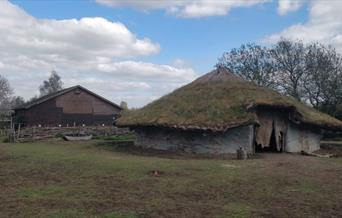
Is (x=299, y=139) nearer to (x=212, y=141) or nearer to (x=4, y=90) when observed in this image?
(x=212, y=141)

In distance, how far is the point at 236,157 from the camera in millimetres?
23922

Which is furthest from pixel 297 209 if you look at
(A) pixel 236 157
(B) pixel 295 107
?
(B) pixel 295 107

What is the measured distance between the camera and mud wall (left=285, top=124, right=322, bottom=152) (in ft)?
91.1

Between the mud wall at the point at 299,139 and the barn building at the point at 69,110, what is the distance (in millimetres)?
25034

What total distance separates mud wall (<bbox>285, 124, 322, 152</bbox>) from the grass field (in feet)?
24.7

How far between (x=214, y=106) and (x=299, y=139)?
5673mm

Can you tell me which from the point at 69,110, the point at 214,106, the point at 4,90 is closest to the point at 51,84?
the point at 4,90

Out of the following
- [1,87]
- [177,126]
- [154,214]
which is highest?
[1,87]

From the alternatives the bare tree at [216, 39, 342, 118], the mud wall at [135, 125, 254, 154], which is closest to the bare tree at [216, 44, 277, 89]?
the bare tree at [216, 39, 342, 118]

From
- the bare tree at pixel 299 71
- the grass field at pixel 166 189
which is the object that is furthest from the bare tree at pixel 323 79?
the grass field at pixel 166 189

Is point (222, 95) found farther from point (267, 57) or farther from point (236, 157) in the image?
point (267, 57)

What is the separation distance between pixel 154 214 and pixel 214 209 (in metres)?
1.46

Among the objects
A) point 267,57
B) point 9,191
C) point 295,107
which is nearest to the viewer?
point 9,191

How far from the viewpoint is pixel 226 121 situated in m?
24.9
